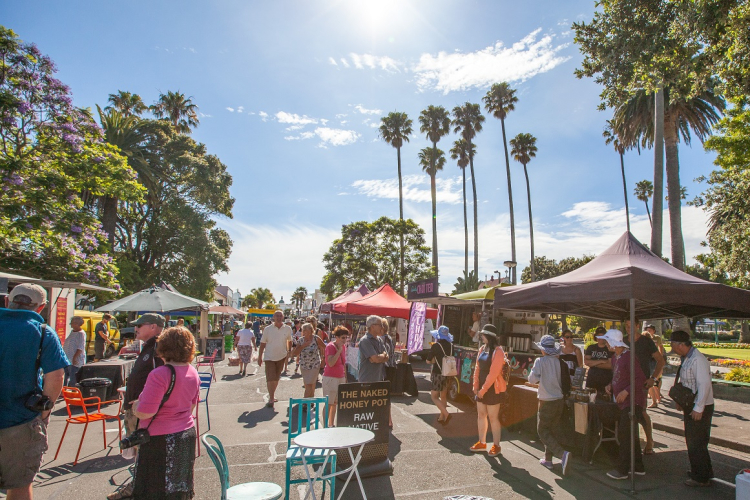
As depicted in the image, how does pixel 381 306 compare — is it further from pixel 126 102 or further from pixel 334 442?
pixel 126 102

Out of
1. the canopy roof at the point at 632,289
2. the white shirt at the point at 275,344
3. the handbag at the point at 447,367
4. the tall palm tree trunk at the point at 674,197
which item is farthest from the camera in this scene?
the tall palm tree trunk at the point at 674,197

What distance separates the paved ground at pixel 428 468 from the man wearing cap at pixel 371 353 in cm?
110

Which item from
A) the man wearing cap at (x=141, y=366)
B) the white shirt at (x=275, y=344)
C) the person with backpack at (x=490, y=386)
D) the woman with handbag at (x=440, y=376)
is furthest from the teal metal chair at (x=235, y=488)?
the white shirt at (x=275, y=344)

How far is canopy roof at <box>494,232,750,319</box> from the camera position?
5344 mm

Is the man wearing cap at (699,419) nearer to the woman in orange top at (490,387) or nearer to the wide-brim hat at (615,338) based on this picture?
the wide-brim hat at (615,338)

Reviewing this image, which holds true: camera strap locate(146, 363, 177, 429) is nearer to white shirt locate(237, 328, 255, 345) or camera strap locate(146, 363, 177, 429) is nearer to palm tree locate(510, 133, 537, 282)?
white shirt locate(237, 328, 255, 345)

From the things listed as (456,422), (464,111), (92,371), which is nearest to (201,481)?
(456,422)

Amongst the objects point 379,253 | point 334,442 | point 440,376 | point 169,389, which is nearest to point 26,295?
point 169,389

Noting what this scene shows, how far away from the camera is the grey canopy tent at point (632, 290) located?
17.4 feet

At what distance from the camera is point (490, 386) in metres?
5.85

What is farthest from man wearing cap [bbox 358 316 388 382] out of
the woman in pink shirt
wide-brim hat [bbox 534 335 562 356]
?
wide-brim hat [bbox 534 335 562 356]

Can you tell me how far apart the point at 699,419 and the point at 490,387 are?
239 cm

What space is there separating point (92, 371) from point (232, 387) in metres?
3.40

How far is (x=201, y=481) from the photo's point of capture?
4754mm
